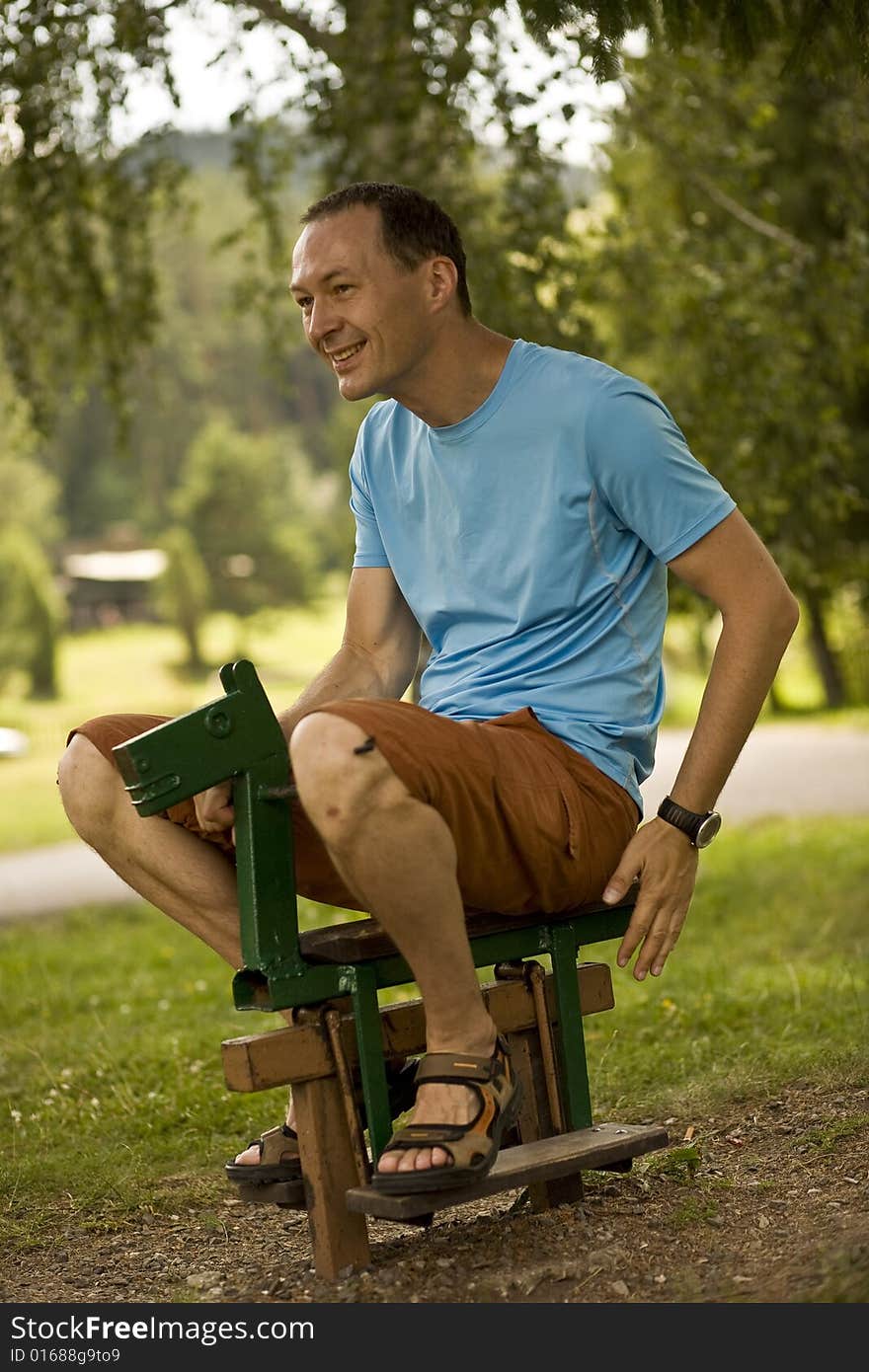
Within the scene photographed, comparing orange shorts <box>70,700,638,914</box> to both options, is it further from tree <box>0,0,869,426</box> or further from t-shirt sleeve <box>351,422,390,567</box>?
tree <box>0,0,869,426</box>

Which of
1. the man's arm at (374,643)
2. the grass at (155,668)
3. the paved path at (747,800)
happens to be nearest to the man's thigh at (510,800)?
the man's arm at (374,643)

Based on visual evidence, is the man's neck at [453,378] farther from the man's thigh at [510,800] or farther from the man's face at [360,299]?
the man's thigh at [510,800]

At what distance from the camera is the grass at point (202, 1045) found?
4016mm

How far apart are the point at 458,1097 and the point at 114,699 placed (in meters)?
48.9

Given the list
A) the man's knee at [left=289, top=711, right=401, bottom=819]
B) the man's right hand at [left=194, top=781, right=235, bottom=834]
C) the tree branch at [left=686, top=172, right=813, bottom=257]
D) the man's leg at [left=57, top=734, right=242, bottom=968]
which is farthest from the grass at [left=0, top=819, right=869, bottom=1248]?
the tree branch at [left=686, top=172, right=813, bottom=257]

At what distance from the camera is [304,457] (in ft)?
259

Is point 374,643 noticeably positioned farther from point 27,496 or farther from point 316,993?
point 27,496

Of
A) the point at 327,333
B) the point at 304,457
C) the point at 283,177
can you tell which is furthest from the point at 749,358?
the point at 304,457

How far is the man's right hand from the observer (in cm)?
294

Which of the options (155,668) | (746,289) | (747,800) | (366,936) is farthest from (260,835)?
(155,668)

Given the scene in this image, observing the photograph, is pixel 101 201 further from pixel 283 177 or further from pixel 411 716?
pixel 411 716

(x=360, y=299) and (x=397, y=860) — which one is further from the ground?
(x=360, y=299)

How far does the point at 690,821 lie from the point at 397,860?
65 cm

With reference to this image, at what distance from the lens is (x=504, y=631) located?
10.4 feet
